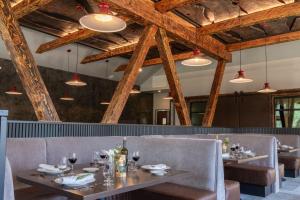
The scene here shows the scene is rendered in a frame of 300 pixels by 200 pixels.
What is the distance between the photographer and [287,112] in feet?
31.3

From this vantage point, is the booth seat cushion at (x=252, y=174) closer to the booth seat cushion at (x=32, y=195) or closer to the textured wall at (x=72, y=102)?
the booth seat cushion at (x=32, y=195)

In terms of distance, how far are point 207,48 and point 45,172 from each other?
20.5 ft

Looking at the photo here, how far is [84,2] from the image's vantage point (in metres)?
6.34

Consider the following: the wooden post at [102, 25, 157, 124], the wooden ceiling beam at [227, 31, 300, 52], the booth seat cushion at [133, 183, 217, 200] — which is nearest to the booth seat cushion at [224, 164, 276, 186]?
the booth seat cushion at [133, 183, 217, 200]

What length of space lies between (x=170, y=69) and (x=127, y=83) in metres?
1.39

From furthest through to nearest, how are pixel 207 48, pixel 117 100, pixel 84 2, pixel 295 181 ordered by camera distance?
pixel 207 48, pixel 84 2, pixel 295 181, pixel 117 100

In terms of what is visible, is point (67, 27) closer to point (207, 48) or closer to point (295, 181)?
point (207, 48)

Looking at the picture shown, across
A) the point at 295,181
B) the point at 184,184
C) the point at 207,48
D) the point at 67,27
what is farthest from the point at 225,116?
the point at 184,184

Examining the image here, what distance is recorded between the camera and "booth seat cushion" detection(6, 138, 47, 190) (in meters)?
3.03

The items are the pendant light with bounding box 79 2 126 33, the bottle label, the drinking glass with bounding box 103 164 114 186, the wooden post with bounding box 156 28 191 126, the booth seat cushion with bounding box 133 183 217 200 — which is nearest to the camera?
the drinking glass with bounding box 103 164 114 186

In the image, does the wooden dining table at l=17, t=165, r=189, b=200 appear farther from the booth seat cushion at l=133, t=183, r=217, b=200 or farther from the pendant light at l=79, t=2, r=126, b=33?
the pendant light at l=79, t=2, r=126, b=33

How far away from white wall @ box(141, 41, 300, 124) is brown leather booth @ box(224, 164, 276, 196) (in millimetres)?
5703

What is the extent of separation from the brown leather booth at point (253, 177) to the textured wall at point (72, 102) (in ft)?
23.1

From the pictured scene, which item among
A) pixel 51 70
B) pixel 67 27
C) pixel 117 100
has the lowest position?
pixel 117 100
